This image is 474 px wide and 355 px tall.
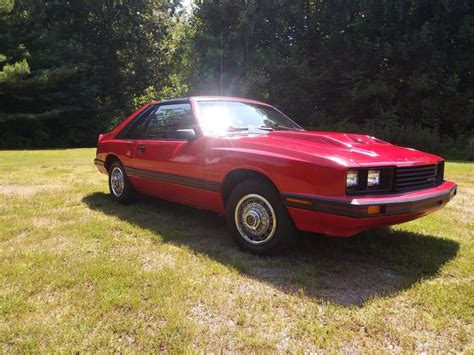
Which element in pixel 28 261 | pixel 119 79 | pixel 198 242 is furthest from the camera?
pixel 119 79

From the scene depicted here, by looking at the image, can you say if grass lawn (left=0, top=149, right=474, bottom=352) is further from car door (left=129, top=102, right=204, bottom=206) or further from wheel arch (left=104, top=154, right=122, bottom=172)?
wheel arch (left=104, top=154, right=122, bottom=172)

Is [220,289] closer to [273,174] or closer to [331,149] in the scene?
[273,174]

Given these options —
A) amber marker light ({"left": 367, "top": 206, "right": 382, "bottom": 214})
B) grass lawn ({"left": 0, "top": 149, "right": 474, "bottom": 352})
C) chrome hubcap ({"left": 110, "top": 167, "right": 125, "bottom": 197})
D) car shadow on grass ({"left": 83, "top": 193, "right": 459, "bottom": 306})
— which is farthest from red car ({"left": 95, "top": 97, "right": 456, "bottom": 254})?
chrome hubcap ({"left": 110, "top": 167, "right": 125, "bottom": 197})

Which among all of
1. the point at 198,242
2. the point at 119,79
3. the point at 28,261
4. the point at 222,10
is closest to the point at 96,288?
the point at 28,261

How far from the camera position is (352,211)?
272 cm

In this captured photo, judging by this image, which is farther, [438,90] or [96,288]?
[438,90]

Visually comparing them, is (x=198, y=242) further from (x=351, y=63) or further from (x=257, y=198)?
(x=351, y=63)

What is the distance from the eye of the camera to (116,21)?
24734mm

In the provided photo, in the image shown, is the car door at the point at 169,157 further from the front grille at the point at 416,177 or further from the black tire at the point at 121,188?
the front grille at the point at 416,177

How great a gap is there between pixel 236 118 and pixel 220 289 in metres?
2.05

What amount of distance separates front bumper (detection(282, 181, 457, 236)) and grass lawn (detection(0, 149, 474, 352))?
416 mm

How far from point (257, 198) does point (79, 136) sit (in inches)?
807

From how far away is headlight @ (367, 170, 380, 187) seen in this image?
115 inches

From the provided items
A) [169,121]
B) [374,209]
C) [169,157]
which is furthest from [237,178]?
[169,121]
